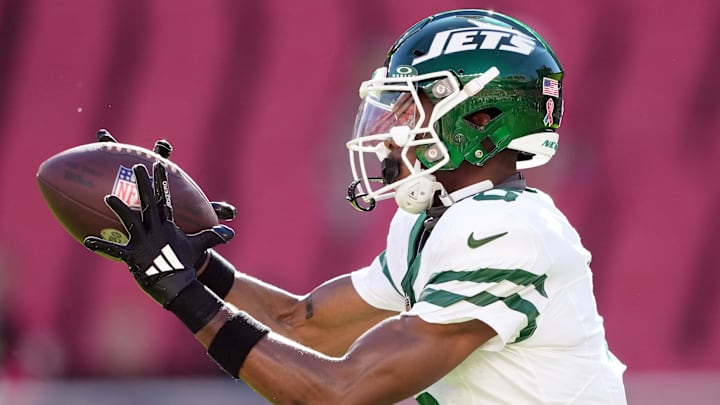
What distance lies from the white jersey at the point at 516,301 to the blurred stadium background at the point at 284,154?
2.10 metres

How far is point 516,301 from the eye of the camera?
7.04 feet

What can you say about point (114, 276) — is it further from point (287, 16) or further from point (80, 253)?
point (287, 16)

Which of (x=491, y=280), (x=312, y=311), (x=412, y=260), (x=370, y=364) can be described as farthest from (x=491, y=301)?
(x=312, y=311)

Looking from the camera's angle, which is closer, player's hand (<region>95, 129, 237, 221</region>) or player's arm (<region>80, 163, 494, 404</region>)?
player's arm (<region>80, 163, 494, 404</region>)

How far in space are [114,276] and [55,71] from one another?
834 millimetres

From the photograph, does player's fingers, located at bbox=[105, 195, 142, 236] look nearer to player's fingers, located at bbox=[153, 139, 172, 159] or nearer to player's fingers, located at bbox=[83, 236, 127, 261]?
player's fingers, located at bbox=[83, 236, 127, 261]

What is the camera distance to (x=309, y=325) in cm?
288

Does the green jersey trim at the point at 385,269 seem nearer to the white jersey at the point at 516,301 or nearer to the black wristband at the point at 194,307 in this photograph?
the white jersey at the point at 516,301

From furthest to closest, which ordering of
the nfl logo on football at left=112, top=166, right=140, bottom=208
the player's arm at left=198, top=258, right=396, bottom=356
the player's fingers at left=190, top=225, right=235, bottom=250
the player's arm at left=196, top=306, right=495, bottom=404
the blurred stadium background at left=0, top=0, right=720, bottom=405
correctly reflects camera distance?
the blurred stadium background at left=0, top=0, right=720, bottom=405
the player's arm at left=198, top=258, right=396, bottom=356
the nfl logo on football at left=112, top=166, right=140, bottom=208
the player's fingers at left=190, top=225, right=235, bottom=250
the player's arm at left=196, top=306, right=495, bottom=404

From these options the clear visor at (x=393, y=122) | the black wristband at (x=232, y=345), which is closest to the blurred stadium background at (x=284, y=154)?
the clear visor at (x=393, y=122)

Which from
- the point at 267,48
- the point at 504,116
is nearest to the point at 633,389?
the point at 267,48

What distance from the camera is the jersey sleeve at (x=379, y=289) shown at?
2752 millimetres

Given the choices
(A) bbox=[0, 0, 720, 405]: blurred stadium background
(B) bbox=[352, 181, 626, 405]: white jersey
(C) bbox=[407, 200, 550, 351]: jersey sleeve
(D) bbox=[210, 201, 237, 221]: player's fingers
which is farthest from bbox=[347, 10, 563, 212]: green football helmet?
(A) bbox=[0, 0, 720, 405]: blurred stadium background

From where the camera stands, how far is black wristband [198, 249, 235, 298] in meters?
2.79
